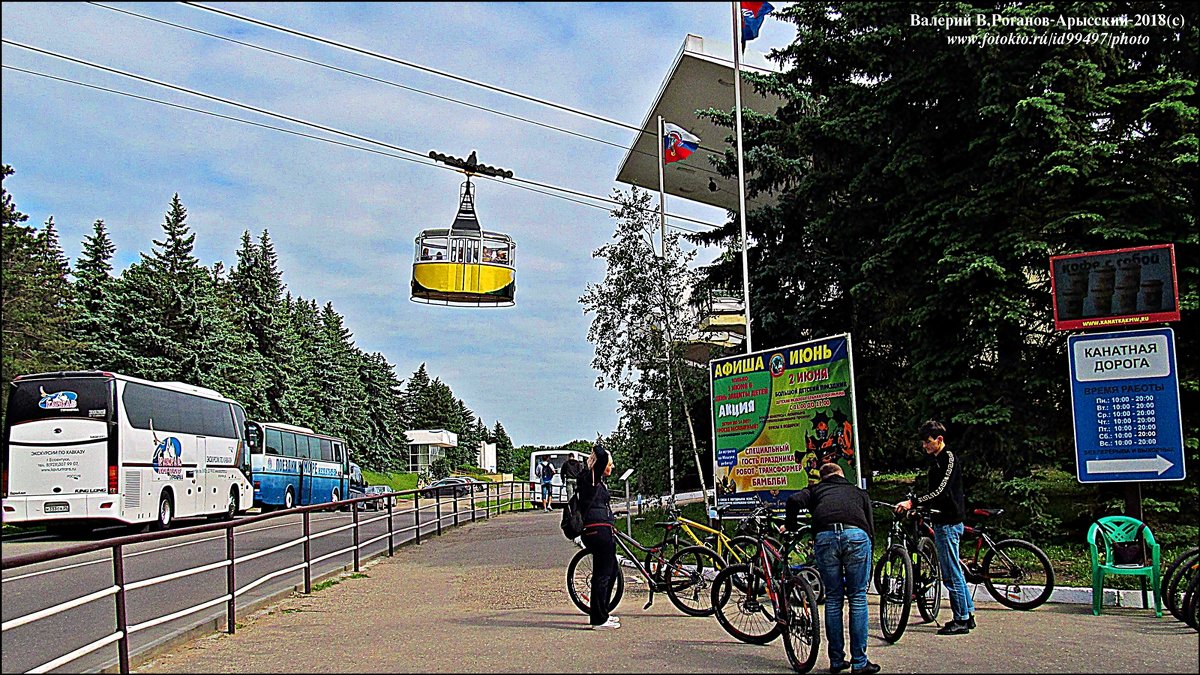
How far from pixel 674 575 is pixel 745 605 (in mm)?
1763

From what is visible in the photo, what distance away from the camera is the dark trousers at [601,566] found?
394 inches

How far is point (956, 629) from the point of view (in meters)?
9.40

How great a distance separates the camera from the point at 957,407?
1625 centimetres

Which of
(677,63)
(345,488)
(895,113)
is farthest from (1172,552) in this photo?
(345,488)

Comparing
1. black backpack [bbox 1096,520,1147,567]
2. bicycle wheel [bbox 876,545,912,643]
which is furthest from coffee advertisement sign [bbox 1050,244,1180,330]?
bicycle wheel [bbox 876,545,912,643]

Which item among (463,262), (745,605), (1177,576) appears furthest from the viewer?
(463,262)

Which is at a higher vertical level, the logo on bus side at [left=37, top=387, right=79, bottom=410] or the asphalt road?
the logo on bus side at [left=37, top=387, right=79, bottom=410]

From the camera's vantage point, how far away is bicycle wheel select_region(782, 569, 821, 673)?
7863 mm

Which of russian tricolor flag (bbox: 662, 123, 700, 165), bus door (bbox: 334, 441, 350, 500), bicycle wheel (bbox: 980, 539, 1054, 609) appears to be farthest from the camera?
bus door (bbox: 334, 441, 350, 500)

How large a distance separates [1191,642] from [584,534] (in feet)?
17.8

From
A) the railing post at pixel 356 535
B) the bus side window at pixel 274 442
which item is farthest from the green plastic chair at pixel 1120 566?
the bus side window at pixel 274 442

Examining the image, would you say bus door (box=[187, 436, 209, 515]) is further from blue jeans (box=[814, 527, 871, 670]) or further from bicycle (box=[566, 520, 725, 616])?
blue jeans (box=[814, 527, 871, 670])

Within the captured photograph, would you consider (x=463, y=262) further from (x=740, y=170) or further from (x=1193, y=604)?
(x=1193, y=604)

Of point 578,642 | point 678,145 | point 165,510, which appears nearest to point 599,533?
point 578,642
